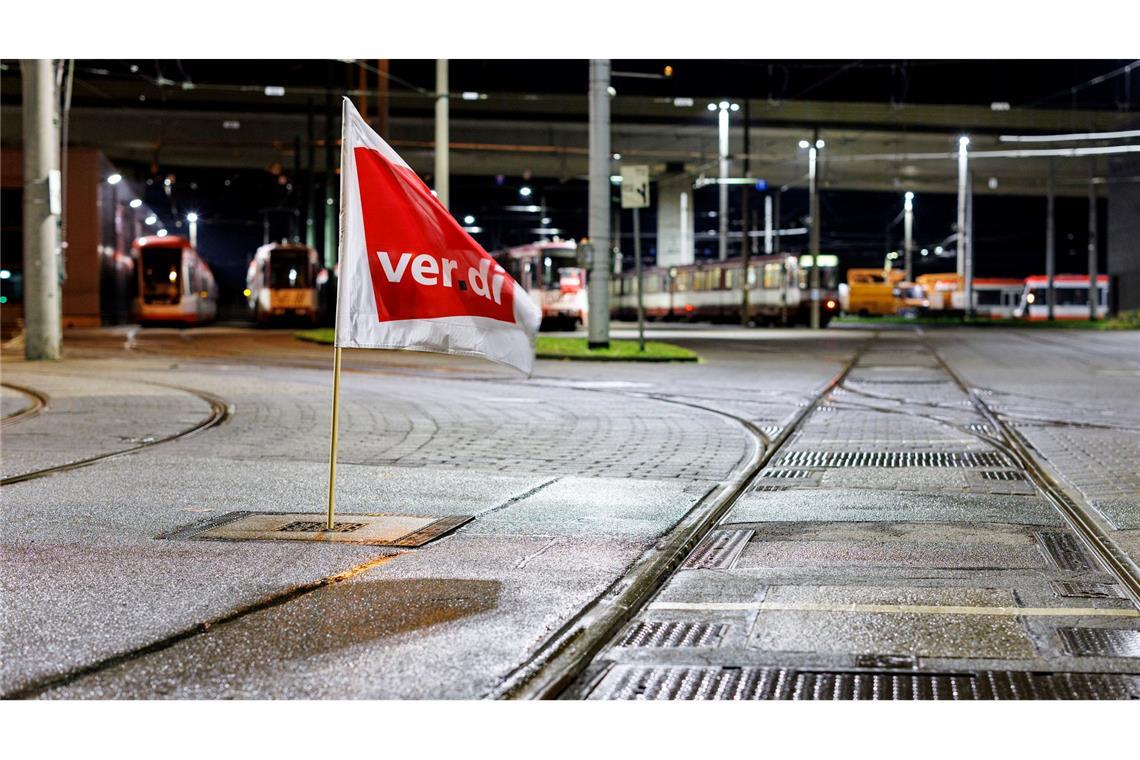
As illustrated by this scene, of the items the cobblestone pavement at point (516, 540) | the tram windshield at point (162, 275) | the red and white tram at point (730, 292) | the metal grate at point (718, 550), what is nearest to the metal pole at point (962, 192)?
the red and white tram at point (730, 292)

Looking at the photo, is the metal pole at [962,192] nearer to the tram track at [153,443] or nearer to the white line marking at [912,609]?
the tram track at [153,443]

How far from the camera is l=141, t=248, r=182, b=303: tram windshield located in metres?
52.2

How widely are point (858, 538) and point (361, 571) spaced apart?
2583mm

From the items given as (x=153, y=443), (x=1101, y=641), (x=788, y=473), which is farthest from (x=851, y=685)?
(x=153, y=443)

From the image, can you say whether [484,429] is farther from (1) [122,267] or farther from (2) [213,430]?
(1) [122,267]

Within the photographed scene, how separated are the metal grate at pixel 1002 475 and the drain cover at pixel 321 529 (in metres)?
3.90

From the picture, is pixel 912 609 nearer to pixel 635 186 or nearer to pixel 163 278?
pixel 635 186

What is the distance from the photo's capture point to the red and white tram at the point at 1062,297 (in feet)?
273

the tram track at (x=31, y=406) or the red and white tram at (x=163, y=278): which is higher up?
the red and white tram at (x=163, y=278)

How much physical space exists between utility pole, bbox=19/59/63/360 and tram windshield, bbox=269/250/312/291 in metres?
28.4

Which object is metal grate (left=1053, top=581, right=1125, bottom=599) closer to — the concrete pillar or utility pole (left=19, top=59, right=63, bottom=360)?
utility pole (left=19, top=59, right=63, bottom=360)

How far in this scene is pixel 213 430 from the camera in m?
12.9

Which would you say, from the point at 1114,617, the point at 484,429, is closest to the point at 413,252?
the point at 1114,617

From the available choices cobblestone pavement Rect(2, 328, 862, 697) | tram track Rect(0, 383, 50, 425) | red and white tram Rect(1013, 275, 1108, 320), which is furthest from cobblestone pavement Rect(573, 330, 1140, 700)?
red and white tram Rect(1013, 275, 1108, 320)
